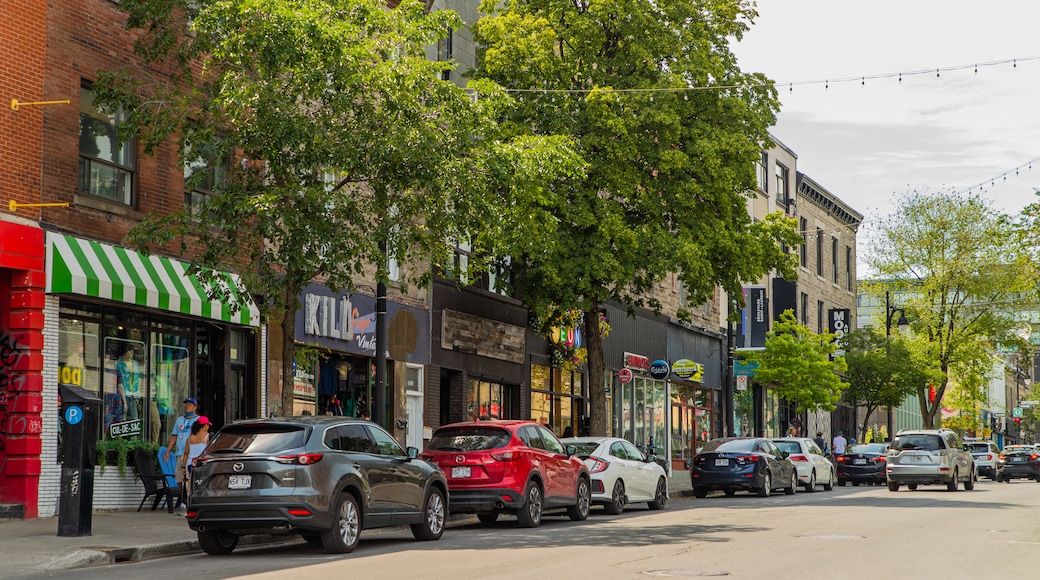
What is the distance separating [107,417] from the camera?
66.2ft

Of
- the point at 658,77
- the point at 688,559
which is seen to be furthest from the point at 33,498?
the point at 658,77

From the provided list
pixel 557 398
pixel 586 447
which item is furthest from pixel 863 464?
pixel 586 447

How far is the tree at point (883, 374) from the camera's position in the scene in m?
54.1

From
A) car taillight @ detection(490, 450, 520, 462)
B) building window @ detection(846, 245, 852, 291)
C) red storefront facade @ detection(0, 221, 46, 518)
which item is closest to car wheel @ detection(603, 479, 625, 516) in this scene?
car taillight @ detection(490, 450, 520, 462)

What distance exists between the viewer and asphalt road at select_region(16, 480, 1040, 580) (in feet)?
40.9

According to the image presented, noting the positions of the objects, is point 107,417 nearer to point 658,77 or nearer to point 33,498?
point 33,498

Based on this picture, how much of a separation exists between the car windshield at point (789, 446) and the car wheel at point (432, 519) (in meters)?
18.5

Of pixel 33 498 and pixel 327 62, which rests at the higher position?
pixel 327 62

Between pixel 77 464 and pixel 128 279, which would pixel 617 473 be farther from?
pixel 77 464

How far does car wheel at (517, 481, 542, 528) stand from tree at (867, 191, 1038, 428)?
139 feet

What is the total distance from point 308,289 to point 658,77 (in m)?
9.89

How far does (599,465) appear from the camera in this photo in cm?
2245

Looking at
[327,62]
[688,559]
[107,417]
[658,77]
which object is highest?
[658,77]

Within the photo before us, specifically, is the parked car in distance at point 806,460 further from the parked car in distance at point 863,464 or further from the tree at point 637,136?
the tree at point 637,136
